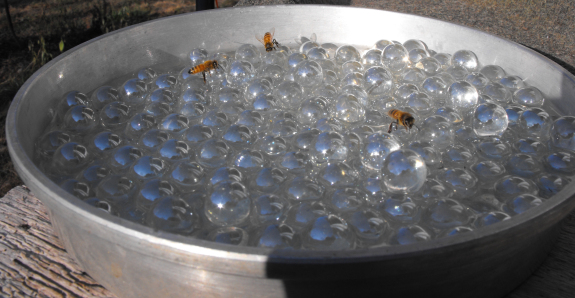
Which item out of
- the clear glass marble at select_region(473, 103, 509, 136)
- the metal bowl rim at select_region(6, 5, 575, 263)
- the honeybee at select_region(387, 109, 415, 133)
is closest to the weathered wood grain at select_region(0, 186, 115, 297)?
the metal bowl rim at select_region(6, 5, 575, 263)

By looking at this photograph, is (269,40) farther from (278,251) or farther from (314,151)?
(278,251)

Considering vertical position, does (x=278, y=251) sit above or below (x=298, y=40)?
above

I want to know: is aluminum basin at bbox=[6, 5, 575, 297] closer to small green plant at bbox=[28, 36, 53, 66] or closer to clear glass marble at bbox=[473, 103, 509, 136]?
clear glass marble at bbox=[473, 103, 509, 136]

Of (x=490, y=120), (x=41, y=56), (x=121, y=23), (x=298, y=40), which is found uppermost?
(x=490, y=120)

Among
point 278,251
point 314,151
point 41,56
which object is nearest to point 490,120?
point 314,151

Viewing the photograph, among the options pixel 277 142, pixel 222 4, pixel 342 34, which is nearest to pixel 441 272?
pixel 277 142

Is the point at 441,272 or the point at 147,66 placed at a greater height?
the point at 441,272

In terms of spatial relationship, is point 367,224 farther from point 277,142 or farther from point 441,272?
point 277,142
